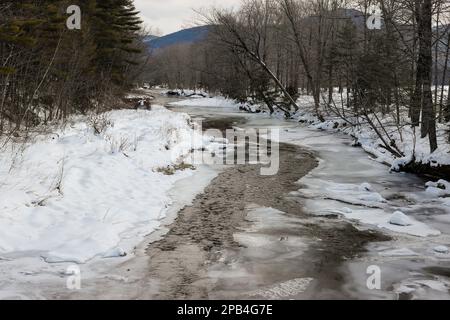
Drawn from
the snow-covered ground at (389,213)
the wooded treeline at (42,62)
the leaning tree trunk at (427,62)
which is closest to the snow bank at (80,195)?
the wooded treeline at (42,62)

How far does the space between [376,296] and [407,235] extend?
2889 millimetres

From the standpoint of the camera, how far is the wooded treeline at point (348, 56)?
547 inches

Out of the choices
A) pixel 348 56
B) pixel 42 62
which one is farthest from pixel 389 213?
pixel 348 56

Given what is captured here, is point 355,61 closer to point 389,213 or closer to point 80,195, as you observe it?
point 389,213

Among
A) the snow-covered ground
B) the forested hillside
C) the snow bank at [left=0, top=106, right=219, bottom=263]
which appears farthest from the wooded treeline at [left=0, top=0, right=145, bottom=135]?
the forested hillside

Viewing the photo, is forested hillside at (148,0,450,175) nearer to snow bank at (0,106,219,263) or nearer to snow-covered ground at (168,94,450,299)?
snow-covered ground at (168,94,450,299)

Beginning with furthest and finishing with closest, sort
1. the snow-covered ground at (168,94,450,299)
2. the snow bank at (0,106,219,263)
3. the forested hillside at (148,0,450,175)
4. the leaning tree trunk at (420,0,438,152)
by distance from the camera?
the forested hillside at (148,0,450,175)
the leaning tree trunk at (420,0,438,152)
the snow bank at (0,106,219,263)
the snow-covered ground at (168,94,450,299)

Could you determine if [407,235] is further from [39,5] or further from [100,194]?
[39,5]

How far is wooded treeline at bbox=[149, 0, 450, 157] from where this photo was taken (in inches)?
547

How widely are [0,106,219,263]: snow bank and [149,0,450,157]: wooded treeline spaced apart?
288 inches

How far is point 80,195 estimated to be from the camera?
9.01 m

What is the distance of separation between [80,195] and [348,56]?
26.1 metres
